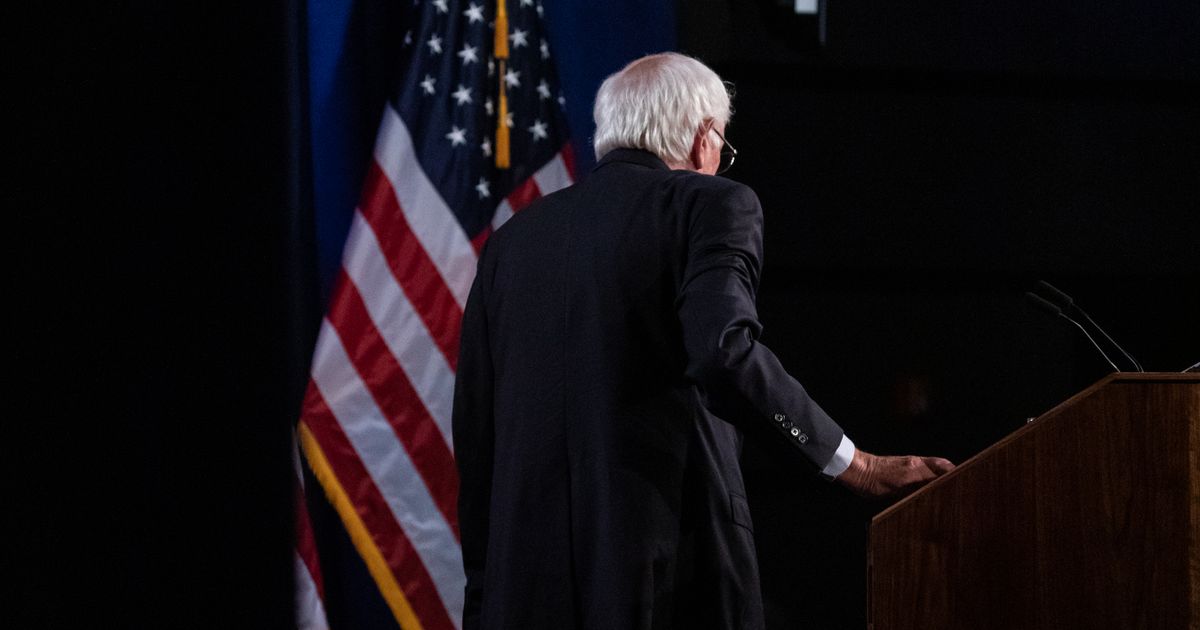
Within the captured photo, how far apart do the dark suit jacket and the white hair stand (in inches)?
2.7

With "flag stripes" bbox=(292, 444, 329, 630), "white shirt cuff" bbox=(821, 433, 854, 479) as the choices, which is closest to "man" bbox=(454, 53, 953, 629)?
"white shirt cuff" bbox=(821, 433, 854, 479)

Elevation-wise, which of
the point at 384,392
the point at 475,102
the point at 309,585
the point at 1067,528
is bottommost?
the point at 309,585

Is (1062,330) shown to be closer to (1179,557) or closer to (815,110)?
(815,110)

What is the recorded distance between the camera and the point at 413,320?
9.71ft

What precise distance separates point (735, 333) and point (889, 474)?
29cm

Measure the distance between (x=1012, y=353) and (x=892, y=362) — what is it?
0.34 metres

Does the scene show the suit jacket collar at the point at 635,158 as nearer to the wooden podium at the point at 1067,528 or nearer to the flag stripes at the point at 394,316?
A: the wooden podium at the point at 1067,528

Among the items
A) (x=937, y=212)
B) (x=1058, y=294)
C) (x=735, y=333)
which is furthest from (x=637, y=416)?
(x=937, y=212)

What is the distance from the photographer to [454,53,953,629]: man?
1535mm

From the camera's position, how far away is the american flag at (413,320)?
115 inches

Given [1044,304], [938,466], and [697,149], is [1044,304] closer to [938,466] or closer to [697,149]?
[938,466]

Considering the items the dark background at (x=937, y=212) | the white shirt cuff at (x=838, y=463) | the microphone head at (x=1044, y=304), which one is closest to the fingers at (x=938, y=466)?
the white shirt cuff at (x=838, y=463)

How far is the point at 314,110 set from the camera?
3.09 m

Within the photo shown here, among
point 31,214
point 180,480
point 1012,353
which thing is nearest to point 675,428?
point 180,480
